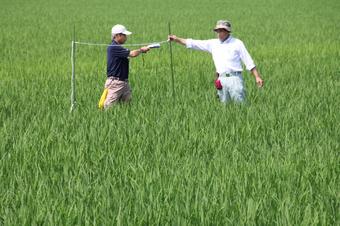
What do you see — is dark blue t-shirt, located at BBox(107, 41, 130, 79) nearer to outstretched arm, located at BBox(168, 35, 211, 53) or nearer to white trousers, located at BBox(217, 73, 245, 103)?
outstretched arm, located at BBox(168, 35, 211, 53)

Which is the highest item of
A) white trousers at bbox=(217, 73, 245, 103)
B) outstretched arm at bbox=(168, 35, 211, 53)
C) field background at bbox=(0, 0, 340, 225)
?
outstretched arm at bbox=(168, 35, 211, 53)

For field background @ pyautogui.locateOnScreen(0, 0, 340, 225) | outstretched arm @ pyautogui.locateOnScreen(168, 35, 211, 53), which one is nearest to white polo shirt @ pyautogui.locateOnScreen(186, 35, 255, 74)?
outstretched arm @ pyautogui.locateOnScreen(168, 35, 211, 53)

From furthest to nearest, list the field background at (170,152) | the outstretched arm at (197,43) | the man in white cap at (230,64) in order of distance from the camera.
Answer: the outstretched arm at (197,43), the man in white cap at (230,64), the field background at (170,152)

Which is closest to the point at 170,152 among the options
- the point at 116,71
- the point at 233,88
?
the point at 233,88

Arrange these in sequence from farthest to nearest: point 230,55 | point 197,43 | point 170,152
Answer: point 197,43, point 230,55, point 170,152

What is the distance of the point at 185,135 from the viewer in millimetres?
5039

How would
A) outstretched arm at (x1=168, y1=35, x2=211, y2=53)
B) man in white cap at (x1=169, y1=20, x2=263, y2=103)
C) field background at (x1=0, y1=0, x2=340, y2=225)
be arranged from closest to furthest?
field background at (x1=0, y1=0, x2=340, y2=225)
man in white cap at (x1=169, y1=20, x2=263, y2=103)
outstretched arm at (x1=168, y1=35, x2=211, y2=53)

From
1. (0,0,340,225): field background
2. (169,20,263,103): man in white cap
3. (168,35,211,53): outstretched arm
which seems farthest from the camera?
(168,35,211,53): outstretched arm

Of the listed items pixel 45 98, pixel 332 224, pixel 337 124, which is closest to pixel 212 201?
pixel 332 224

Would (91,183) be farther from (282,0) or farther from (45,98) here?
(282,0)

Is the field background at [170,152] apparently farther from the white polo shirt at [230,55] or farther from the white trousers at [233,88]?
the white polo shirt at [230,55]

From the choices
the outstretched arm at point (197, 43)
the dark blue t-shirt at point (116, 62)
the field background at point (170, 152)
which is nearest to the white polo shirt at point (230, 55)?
the outstretched arm at point (197, 43)

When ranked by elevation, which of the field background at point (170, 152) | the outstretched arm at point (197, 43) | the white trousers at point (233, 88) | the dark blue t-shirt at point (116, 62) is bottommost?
the field background at point (170, 152)

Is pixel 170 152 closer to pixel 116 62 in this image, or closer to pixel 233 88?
pixel 233 88
